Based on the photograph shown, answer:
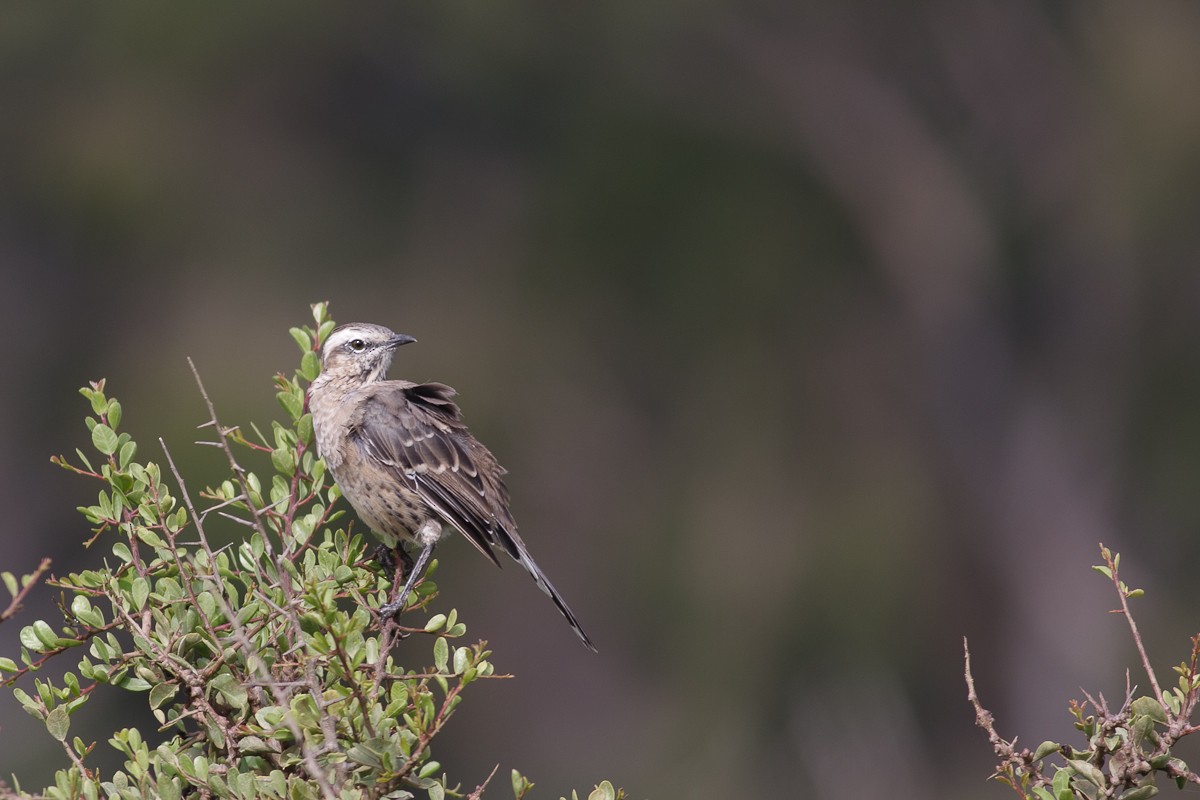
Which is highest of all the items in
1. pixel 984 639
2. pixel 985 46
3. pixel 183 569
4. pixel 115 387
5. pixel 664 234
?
pixel 985 46

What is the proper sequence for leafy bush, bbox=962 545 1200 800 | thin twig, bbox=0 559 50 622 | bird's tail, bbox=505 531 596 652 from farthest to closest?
bird's tail, bbox=505 531 596 652 < leafy bush, bbox=962 545 1200 800 < thin twig, bbox=0 559 50 622

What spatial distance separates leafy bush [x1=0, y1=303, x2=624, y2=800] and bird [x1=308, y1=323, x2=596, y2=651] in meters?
0.98

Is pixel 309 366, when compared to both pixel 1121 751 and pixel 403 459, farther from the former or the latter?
pixel 1121 751

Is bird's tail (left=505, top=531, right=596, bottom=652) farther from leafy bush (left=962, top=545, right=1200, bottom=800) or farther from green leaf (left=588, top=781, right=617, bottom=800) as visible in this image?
leafy bush (left=962, top=545, right=1200, bottom=800)

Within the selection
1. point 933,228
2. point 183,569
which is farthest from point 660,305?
point 183,569

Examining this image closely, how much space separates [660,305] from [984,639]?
449 cm

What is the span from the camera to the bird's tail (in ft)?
15.1

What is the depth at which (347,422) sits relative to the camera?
520 cm

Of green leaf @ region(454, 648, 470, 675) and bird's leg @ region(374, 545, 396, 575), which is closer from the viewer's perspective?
green leaf @ region(454, 648, 470, 675)

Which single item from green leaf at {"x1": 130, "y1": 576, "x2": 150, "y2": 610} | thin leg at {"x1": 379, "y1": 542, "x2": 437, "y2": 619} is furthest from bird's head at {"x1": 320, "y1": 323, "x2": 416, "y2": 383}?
green leaf at {"x1": 130, "y1": 576, "x2": 150, "y2": 610}

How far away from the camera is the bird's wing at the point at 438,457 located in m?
4.96

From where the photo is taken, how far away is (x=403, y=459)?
5.02 metres

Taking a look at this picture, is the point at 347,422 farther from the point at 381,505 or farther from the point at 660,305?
the point at 660,305

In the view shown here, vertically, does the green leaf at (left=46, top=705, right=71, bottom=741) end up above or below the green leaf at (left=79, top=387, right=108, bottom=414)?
below
